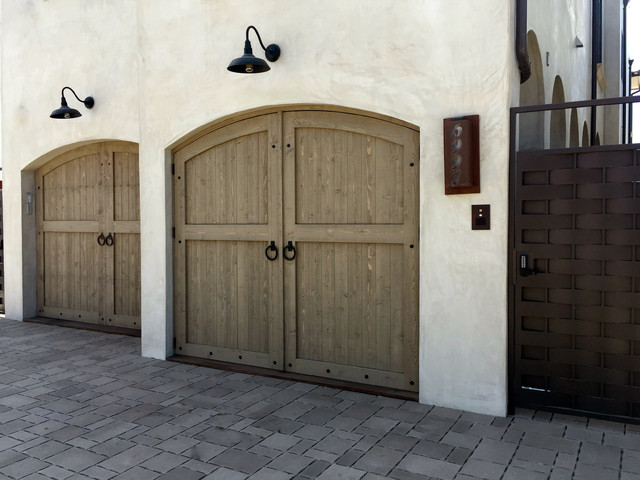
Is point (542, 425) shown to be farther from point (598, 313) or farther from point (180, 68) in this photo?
point (180, 68)

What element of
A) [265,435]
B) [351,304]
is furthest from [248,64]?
[265,435]

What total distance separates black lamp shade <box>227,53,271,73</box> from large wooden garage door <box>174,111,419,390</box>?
1.96 ft

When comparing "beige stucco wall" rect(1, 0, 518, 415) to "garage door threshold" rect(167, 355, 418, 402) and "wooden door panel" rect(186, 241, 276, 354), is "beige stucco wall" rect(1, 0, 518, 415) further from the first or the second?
A: "wooden door panel" rect(186, 241, 276, 354)

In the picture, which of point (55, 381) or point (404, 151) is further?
point (55, 381)

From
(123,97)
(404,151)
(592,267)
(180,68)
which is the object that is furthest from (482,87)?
(123,97)

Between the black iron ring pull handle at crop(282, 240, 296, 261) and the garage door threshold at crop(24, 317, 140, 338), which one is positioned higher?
the black iron ring pull handle at crop(282, 240, 296, 261)

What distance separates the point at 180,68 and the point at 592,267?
14.0 feet

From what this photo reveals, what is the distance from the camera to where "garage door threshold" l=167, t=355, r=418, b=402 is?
15.6ft

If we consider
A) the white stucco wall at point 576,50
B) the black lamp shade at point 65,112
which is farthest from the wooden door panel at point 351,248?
the black lamp shade at point 65,112

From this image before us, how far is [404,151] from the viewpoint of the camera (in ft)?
15.5

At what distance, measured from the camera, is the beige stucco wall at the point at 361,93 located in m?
4.32

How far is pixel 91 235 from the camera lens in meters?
7.59

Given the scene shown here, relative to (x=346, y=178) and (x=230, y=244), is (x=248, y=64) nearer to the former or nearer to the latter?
(x=346, y=178)

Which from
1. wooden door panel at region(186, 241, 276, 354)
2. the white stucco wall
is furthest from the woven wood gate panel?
wooden door panel at region(186, 241, 276, 354)
